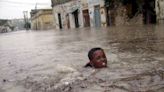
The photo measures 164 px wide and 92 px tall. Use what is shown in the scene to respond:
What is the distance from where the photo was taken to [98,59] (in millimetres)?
4484

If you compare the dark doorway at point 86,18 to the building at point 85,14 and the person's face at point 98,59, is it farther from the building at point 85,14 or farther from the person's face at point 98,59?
the person's face at point 98,59

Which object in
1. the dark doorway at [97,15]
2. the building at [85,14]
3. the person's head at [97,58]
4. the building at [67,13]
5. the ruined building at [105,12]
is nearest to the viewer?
the person's head at [97,58]

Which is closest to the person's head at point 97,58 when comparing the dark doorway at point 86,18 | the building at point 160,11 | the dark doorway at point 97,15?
the building at point 160,11

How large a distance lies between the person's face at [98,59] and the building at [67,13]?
2947 centimetres

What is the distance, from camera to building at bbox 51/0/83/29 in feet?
114

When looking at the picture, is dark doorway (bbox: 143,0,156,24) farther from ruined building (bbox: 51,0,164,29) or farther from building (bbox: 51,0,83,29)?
building (bbox: 51,0,83,29)

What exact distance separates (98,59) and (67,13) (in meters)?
33.6

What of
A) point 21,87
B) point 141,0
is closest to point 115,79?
point 21,87

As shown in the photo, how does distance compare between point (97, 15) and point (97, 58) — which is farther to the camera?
point (97, 15)

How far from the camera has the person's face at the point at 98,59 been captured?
4.47m

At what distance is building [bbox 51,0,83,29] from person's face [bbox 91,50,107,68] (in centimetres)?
2947

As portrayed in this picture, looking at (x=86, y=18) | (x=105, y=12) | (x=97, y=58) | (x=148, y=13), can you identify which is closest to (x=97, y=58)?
(x=97, y=58)

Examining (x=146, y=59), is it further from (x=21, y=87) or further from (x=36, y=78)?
(x=21, y=87)

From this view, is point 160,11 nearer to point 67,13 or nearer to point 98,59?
point 98,59
